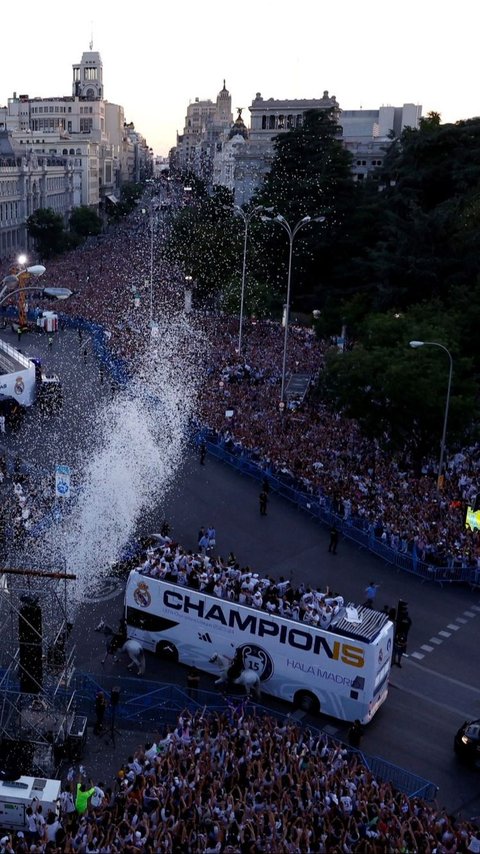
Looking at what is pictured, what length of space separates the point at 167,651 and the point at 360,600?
587cm

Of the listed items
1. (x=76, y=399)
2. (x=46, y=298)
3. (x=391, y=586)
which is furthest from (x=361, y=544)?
(x=46, y=298)

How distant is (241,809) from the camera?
1114cm

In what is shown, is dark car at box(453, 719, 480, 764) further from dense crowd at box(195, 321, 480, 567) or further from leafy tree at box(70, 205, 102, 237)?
leafy tree at box(70, 205, 102, 237)

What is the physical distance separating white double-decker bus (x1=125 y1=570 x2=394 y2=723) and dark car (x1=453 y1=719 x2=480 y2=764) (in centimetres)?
172

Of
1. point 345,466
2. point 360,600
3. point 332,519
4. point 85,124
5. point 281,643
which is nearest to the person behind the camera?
point 281,643

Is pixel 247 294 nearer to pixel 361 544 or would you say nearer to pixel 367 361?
pixel 367 361

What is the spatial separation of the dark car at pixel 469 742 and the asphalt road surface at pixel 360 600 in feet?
0.72

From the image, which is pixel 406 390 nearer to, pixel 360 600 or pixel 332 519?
pixel 332 519

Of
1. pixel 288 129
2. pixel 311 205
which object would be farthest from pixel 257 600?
pixel 288 129

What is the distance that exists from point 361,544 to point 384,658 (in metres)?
8.94

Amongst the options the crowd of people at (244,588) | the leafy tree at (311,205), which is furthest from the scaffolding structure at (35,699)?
the leafy tree at (311,205)

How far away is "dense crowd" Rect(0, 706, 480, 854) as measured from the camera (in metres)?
10.5

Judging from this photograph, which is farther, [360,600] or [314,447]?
[314,447]

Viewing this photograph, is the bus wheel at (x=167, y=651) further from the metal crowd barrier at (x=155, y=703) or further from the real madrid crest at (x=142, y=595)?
Result: the metal crowd barrier at (x=155, y=703)
